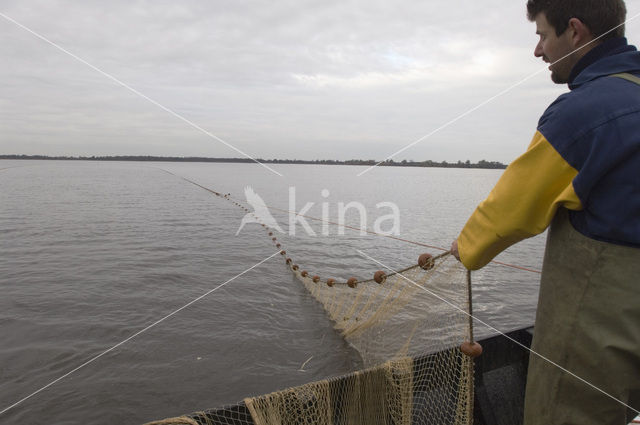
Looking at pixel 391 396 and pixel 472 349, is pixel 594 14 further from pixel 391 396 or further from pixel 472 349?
pixel 391 396

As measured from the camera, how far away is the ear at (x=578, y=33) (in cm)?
181

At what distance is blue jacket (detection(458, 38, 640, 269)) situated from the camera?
1582 mm

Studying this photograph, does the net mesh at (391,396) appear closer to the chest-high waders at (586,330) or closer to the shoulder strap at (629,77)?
the chest-high waders at (586,330)

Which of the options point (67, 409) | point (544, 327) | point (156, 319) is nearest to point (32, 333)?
point (156, 319)

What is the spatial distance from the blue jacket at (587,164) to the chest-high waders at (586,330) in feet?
0.33

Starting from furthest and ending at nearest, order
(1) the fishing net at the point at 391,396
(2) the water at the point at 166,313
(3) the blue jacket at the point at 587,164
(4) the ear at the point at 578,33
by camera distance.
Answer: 1. (2) the water at the point at 166,313
2. (1) the fishing net at the point at 391,396
3. (4) the ear at the point at 578,33
4. (3) the blue jacket at the point at 587,164

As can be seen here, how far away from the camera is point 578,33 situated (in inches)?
72.1

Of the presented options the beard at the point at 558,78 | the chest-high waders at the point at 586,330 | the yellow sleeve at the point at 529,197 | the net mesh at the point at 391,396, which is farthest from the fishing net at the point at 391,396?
the beard at the point at 558,78

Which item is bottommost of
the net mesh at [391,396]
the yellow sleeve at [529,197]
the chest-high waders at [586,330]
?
the net mesh at [391,396]

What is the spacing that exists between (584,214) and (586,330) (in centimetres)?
53

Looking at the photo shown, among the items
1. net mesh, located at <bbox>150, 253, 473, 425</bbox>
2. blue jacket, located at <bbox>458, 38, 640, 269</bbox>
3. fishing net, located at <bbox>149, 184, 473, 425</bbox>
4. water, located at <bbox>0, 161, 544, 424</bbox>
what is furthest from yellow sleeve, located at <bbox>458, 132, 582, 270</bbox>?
water, located at <bbox>0, 161, 544, 424</bbox>

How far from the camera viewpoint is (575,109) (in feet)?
5.39

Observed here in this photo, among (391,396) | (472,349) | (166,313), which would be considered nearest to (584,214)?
(472,349)

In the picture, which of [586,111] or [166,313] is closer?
[586,111]
